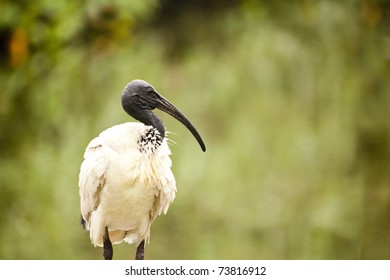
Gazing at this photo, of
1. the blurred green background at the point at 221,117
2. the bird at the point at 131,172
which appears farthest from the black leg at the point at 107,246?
the blurred green background at the point at 221,117

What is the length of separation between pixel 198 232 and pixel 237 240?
203 mm

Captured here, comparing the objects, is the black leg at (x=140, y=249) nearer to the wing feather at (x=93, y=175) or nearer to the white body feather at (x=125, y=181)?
the white body feather at (x=125, y=181)

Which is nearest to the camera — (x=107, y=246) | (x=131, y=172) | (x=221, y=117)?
(x=131, y=172)

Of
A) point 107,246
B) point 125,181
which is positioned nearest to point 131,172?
point 125,181

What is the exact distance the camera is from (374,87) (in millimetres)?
4227

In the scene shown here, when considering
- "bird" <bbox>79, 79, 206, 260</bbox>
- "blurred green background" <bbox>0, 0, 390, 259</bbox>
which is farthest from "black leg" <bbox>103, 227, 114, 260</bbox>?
"blurred green background" <bbox>0, 0, 390, 259</bbox>

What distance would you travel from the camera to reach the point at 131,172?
2.09 m

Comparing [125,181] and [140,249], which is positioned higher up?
[125,181]

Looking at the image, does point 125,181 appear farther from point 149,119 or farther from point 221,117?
point 221,117

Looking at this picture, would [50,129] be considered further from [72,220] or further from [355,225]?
[355,225]

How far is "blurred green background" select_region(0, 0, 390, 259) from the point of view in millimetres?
3551

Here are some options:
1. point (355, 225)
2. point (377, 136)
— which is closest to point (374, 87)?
point (377, 136)

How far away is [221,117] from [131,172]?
2110mm

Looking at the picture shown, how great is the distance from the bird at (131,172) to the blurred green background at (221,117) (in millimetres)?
954
